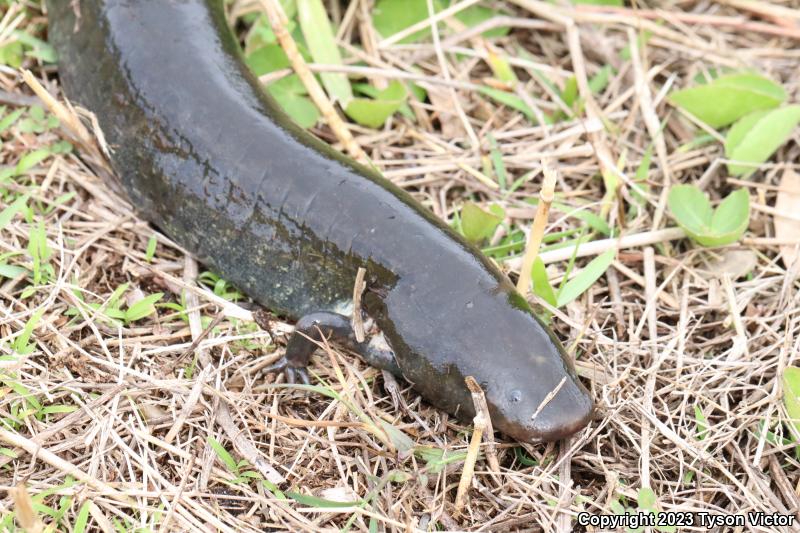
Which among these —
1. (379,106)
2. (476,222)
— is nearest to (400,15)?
(379,106)

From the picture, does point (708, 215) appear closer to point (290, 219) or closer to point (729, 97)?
point (729, 97)

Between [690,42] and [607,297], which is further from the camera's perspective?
[690,42]

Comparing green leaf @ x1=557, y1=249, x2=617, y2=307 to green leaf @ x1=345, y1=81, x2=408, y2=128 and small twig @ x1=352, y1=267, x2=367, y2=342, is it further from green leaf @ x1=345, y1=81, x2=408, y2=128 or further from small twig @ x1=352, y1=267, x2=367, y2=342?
green leaf @ x1=345, y1=81, x2=408, y2=128

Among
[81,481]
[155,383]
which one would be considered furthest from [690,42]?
[81,481]

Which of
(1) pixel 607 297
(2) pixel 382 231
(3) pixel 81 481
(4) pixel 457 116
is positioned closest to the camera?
(3) pixel 81 481

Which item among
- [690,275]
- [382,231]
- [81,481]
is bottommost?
[690,275]

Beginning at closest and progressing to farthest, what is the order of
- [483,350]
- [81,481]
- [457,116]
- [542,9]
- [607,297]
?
[81,481] → [483,350] → [607,297] → [457,116] → [542,9]

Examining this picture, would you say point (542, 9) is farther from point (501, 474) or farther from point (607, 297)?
point (501, 474)
